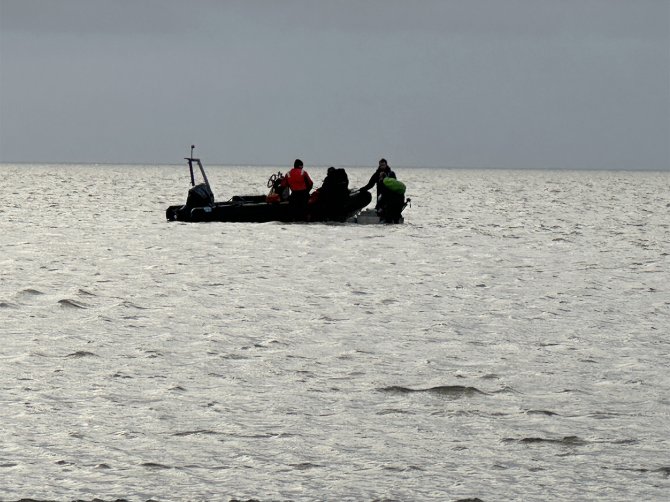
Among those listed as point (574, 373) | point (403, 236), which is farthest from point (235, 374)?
point (403, 236)

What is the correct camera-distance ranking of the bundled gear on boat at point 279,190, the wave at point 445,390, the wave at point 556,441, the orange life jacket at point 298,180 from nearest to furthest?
the wave at point 556,441
the wave at point 445,390
the orange life jacket at point 298,180
the bundled gear on boat at point 279,190

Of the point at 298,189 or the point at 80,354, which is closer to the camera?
the point at 80,354

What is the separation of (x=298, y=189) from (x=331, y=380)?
63.3 ft

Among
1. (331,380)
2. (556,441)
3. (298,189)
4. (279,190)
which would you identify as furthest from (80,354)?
(279,190)

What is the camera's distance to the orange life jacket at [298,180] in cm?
2739

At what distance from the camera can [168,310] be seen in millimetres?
12781

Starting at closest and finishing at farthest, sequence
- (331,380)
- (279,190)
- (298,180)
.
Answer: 1. (331,380)
2. (298,180)
3. (279,190)

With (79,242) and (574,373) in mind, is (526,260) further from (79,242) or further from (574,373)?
(574,373)

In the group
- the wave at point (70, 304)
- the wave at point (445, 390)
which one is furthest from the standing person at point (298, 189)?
the wave at point (445, 390)

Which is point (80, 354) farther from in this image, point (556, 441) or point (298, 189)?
point (298, 189)

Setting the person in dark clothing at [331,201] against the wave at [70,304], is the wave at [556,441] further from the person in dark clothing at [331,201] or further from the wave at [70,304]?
the person in dark clothing at [331,201]

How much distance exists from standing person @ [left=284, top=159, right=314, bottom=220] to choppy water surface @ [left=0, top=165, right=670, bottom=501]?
28.1ft

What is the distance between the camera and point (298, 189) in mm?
28062

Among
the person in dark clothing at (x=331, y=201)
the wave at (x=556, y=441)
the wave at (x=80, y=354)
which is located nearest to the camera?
the wave at (x=556, y=441)
